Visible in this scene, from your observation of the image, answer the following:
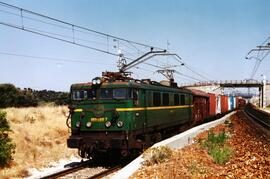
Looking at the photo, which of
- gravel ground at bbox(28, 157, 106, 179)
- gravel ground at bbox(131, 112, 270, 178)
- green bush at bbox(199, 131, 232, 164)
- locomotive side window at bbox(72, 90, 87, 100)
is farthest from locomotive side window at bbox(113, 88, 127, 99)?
green bush at bbox(199, 131, 232, 164)

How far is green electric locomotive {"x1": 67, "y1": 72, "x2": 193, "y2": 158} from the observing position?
44.3 feet

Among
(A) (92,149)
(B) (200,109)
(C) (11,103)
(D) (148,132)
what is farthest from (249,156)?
(C) (11,103)

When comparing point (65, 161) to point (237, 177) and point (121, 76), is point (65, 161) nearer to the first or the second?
point (121, 76)

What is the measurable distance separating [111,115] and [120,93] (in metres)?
0.85

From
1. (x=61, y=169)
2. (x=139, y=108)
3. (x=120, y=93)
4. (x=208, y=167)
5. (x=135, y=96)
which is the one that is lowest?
(x=61, y=169)

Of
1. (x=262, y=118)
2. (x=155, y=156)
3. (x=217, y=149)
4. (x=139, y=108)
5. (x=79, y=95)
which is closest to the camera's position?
(x=155, y=156)

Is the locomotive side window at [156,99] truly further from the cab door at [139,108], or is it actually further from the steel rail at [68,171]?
the steel rail at [68,171]

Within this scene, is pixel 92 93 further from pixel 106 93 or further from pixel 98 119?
pixel 98 119

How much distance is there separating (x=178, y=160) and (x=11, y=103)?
45342 millimetres

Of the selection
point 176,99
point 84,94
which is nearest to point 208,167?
point 84,94

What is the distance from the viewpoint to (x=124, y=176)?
9.62 metres

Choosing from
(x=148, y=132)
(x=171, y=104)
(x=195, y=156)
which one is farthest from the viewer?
(x=171, y=104)

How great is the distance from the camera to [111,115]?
44.8 feet

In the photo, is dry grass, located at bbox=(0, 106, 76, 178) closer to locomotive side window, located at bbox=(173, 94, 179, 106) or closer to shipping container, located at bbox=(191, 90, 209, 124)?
locomotive side window, located at bbox=(173, 94, 179, 106)
